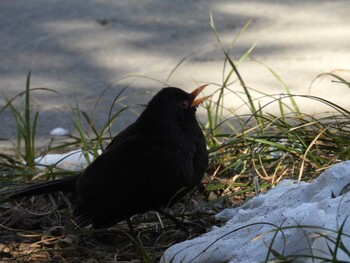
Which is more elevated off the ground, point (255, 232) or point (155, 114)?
point (155, 114)

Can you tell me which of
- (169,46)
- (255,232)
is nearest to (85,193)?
(255,232)

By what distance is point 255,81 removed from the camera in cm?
693

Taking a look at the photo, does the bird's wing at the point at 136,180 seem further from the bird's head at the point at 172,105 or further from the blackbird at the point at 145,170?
the bird's head at the point at 172,105

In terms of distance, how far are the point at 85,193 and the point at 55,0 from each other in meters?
4.83

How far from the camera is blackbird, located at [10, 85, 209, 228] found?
13.1 ft

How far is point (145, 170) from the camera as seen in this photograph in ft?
13.1

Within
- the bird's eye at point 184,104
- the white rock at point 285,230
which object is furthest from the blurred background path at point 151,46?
the white rock at point 285,230

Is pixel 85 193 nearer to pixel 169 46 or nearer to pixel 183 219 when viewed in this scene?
pixel 183 219

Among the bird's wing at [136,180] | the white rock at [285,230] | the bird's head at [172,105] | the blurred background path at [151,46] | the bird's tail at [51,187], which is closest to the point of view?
the white rock at [285,230]

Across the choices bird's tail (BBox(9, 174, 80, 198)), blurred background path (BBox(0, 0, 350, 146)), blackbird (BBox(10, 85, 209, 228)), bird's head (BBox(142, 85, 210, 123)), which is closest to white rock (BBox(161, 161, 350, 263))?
blackbird (BBox(10, 85, 209, 228))

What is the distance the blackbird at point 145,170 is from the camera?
13.1ft

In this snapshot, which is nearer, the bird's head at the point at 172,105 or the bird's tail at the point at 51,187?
the bird's head at the point at 172,105

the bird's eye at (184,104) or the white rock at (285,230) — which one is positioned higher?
the bird's eye at (184,104)

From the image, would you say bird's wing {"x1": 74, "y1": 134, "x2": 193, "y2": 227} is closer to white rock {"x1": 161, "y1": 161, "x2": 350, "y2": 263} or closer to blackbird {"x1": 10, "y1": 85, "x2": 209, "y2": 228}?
blackbird {"x1": 10, "y1": 85, "x2": 209, "y2": 228}
